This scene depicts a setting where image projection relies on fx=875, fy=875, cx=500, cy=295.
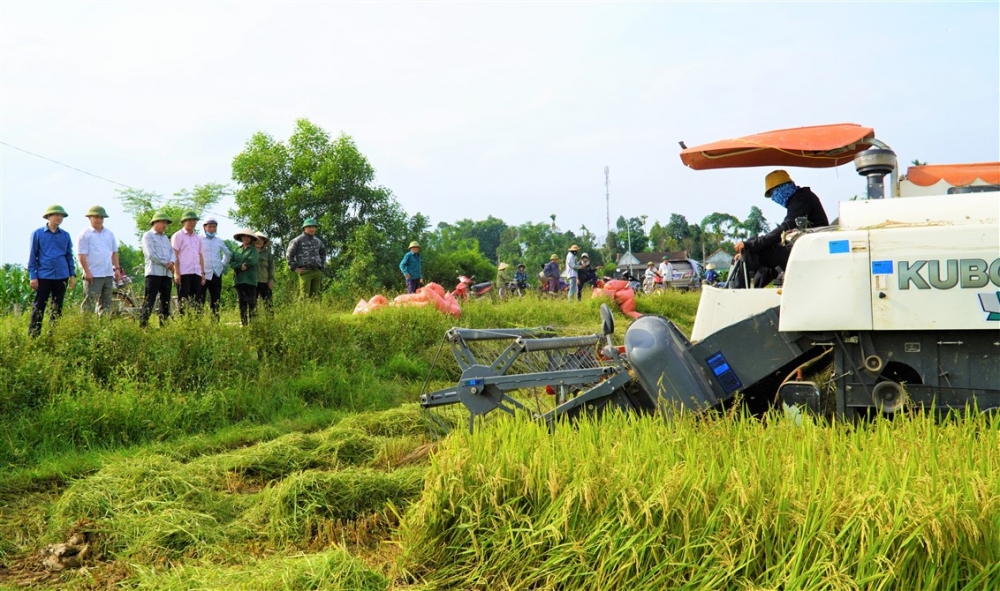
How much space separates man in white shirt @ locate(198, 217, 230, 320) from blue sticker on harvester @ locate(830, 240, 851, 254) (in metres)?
8.05

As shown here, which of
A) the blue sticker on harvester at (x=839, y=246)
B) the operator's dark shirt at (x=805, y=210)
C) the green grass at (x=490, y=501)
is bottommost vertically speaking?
the green grass at (x=490, y=501)

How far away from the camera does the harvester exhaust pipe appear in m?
6.16

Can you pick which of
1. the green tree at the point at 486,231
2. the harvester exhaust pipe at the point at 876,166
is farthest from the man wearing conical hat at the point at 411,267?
the green tree at the point at 486,231

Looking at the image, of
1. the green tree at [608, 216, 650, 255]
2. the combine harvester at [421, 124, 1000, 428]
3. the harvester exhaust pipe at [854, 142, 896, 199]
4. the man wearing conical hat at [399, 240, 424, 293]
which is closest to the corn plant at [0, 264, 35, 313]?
the man wearing conical hat at [399, 240, 424, 293]

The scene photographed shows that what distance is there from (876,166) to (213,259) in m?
8.17

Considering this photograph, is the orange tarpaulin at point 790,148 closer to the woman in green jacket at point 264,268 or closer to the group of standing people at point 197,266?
the group of standing people at point 197,266

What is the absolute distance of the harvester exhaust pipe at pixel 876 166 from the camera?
6.16m

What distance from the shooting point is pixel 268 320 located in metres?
9.50

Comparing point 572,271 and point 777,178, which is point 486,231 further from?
point 777,178

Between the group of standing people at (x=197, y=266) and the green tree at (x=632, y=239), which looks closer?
the group of standing people at (x=197, y=266)

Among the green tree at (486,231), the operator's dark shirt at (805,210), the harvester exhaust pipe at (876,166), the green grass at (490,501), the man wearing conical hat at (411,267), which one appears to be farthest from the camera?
the green tree at (486,231)

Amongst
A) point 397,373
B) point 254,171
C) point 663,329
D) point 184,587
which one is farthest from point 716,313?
point 254,171

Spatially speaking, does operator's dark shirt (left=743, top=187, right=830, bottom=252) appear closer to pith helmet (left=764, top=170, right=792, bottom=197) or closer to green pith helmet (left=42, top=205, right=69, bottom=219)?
pith helmet (left=764, top=170, right=792, bottom=197)

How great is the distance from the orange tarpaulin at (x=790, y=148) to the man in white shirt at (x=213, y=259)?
6916 mm
